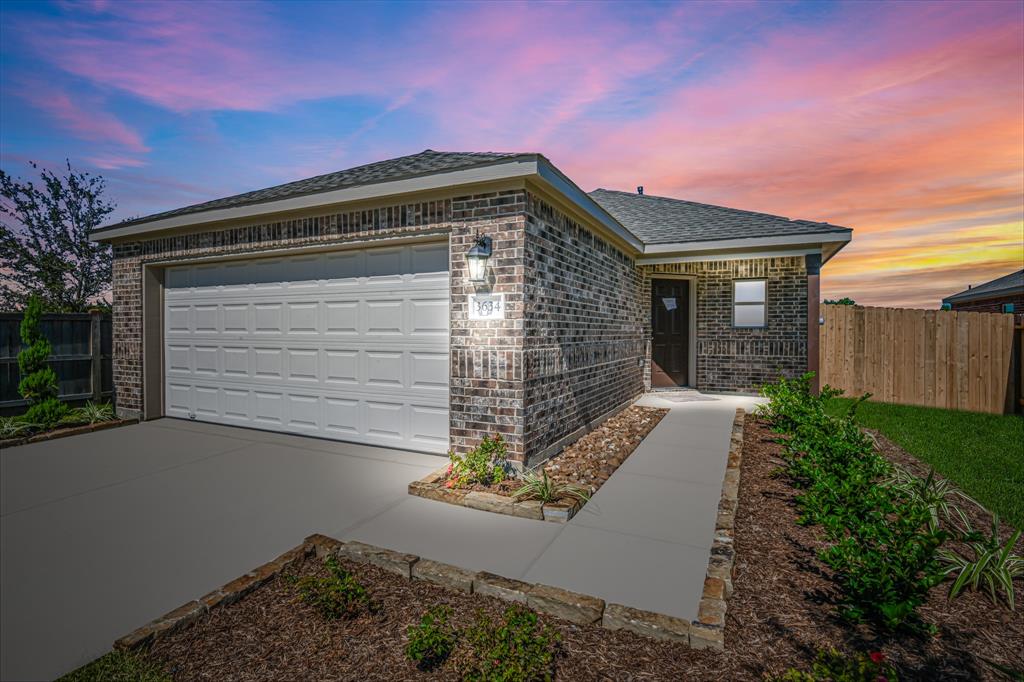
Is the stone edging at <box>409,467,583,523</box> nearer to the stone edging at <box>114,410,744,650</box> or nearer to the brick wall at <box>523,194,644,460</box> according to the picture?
the brick wall at <box>523,194,644,460</box>

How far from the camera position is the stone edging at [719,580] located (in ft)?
7.59

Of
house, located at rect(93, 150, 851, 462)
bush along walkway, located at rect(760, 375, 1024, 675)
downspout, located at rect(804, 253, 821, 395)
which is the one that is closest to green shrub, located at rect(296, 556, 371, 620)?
house, located at rect(93, 150, 851, 462)

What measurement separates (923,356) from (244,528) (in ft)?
39.6

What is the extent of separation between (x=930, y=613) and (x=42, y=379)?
10.3m

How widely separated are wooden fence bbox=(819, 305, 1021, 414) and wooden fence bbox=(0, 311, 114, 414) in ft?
47.0

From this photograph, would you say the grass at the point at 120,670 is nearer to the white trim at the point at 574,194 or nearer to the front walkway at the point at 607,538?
the front walkway at the point at 607,538

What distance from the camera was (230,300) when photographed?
7137mm

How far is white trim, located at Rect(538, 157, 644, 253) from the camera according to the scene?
483cm

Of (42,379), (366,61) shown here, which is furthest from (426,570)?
(42,379)

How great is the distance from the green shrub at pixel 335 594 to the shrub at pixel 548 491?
178cm

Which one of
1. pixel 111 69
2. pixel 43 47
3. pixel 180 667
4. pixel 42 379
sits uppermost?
pixel 43 47

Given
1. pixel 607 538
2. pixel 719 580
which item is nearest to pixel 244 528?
pixel 607 538

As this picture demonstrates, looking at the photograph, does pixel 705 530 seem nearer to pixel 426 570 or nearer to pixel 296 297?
pixel 426 570

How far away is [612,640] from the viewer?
236cm
